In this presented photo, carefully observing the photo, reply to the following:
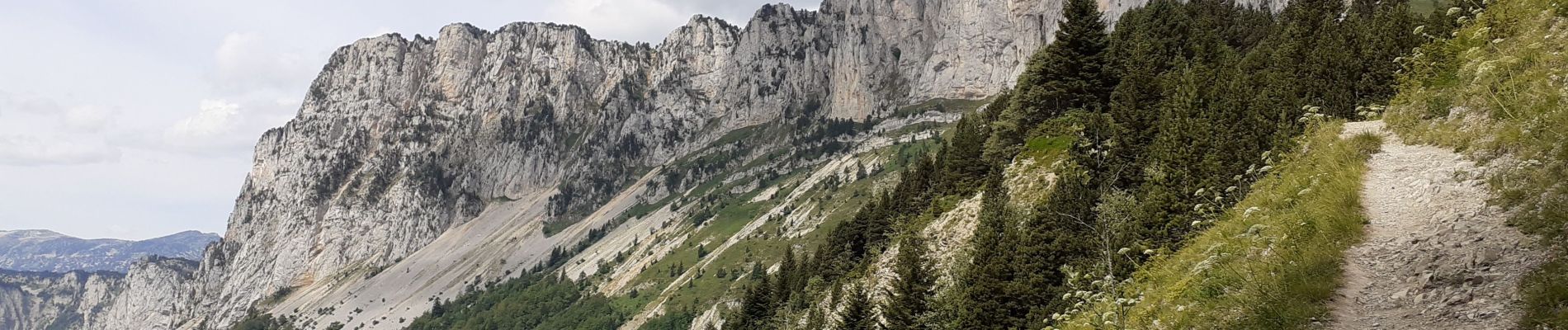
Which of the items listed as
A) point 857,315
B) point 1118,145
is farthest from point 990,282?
point 857,315

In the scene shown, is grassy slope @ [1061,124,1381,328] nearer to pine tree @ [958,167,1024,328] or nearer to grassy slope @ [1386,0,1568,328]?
grassy slope @ [1386,0,1568,328]

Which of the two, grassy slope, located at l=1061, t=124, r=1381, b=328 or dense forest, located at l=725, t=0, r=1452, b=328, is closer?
grassy slope, located at l=1061, t=124, r=1381, b=328

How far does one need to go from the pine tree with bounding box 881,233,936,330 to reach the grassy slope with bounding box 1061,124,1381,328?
19202mm

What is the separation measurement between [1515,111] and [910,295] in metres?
26.6

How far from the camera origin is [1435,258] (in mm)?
10344

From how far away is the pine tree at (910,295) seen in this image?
3756 centimetres

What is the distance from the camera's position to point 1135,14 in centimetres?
5631

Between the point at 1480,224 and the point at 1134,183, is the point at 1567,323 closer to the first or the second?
the point at 1480,224

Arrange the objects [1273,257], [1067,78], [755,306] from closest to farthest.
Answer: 1. [1273,257]
2. [1067,78]
3. [755,306]

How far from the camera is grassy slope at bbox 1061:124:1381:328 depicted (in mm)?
10664

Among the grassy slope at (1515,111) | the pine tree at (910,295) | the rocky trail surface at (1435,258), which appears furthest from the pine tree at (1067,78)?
the rocky trail surface at (1435,258)

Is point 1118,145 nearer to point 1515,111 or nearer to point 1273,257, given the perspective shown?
point 1515,111

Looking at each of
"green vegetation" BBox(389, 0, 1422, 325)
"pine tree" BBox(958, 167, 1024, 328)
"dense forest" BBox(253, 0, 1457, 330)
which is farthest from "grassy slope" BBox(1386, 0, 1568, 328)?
"pine tree" BBox(958, 167, 1024, 328)

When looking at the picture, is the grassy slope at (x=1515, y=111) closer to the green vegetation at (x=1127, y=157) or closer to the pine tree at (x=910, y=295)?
the green vegetation at (x=1127, y=157)
